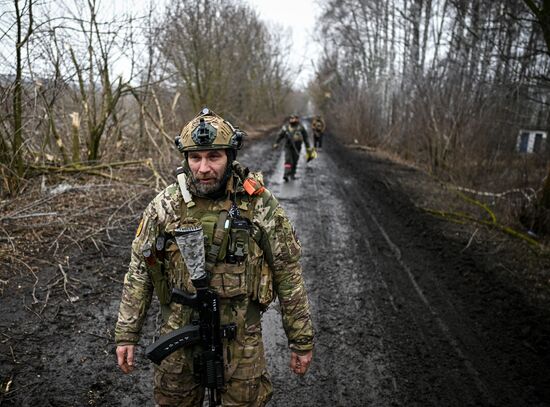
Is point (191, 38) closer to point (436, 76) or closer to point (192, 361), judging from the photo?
point (436, 76)

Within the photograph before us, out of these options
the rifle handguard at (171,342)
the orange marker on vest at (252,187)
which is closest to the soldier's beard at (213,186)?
the orange marker on vest at (252,187)

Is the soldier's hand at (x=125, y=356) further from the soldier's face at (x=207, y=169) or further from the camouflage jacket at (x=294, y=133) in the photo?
the camouflage jacket at (x=294, y=133)

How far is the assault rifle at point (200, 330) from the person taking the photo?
188 cm

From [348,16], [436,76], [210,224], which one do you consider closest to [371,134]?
[436,76]

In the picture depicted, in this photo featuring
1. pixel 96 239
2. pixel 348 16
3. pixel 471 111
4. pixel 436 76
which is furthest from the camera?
pixel 348 16

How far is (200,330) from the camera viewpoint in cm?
196

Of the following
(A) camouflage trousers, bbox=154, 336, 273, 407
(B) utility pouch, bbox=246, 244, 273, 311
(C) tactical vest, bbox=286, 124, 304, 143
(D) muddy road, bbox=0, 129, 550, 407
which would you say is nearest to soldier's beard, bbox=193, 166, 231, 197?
(B) utility pouch, bbox=246, 244, 273, 311

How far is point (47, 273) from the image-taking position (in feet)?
14.2

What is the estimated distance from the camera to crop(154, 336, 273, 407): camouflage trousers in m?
2.04

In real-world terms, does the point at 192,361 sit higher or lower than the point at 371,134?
lower

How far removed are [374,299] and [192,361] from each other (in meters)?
2.77

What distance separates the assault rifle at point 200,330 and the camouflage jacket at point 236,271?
2.9 inches

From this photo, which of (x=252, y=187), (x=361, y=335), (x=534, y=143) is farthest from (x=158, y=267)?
(x=534, y=143)

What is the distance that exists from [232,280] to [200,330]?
299 millimetres
